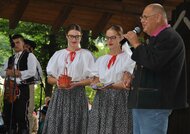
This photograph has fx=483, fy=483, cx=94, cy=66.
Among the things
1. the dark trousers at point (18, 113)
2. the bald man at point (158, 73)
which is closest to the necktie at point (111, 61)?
the bald man at point (158, 73)

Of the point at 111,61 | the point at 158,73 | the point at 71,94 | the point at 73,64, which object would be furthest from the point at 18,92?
the point at 158,73

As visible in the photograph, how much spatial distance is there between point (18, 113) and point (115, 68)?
2.23m

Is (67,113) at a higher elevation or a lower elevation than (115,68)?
lower

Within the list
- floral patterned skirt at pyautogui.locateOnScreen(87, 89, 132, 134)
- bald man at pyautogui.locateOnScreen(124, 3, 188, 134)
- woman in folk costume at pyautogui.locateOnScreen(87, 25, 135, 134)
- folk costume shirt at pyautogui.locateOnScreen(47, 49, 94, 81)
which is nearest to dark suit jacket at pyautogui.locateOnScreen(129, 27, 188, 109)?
bald man at pyautogui.locateOnScreen(124, 3, 188, 134)

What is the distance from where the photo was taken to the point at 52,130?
571 centimetres

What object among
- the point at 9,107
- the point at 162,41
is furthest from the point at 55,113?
the point at 162,41

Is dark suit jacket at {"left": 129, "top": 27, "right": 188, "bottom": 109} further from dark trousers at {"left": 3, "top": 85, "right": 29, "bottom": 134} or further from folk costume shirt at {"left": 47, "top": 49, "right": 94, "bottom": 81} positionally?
dark trousers at {"left": 3, "top": 85, "right": 29, "bottom": 134}

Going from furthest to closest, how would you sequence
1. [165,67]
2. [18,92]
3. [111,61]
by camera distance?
[18,92], [111,61], [165,67]

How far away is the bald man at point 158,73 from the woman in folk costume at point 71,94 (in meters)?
1.77

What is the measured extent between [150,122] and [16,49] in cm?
378

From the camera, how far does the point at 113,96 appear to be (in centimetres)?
537

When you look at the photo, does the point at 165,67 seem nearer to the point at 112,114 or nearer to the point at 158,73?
the point at 158,73

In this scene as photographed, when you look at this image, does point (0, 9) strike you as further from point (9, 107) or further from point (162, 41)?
point (162, 41)

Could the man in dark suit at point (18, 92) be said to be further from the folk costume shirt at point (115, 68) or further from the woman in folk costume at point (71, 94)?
the folk costume shirt at point (115, 68)
